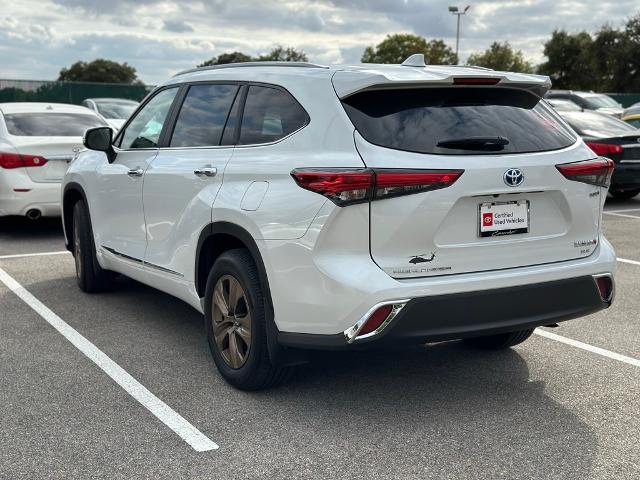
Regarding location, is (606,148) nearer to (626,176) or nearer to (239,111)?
(626,176)

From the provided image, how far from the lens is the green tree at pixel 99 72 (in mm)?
108812

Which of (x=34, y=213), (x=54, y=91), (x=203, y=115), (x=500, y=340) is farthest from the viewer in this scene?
(x=54, y=91)

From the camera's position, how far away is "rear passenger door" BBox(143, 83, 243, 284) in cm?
478

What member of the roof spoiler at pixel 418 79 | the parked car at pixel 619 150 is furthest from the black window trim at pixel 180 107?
the parked car at pixel 619 150

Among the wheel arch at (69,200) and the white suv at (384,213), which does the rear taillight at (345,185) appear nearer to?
the white suv at (384,213)

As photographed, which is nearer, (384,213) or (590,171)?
(384,213)

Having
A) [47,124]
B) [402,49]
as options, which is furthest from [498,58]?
[47,124]

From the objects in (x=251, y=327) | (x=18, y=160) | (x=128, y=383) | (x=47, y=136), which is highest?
(x=47, y=136)

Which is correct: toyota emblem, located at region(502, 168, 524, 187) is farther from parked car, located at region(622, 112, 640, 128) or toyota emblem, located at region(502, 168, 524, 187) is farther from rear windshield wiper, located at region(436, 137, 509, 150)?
parked car, located at region(622, 112, 640, 128)

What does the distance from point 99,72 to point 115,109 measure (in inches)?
3778

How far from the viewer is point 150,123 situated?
582cm

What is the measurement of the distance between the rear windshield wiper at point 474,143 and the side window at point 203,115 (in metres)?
1.49

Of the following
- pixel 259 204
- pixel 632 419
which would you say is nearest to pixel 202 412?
pixel 259 204

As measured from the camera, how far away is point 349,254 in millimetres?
3840
